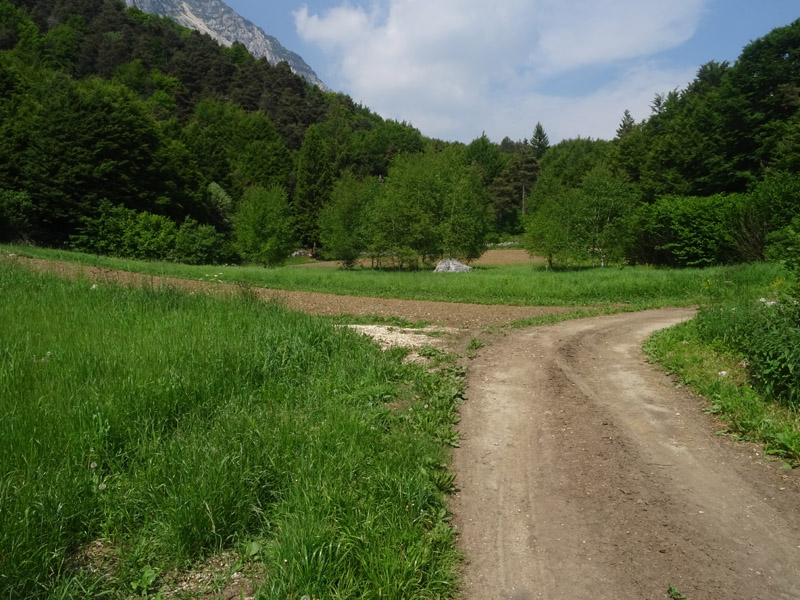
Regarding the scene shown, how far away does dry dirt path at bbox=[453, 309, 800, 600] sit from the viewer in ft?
11.4

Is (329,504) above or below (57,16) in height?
below

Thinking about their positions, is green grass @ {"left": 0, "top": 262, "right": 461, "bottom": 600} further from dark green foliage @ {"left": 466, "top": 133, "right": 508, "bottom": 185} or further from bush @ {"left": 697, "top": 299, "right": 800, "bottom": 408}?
dark green foliage @ {"left": 466, "top": 133, "right": 508, "bottom": 185}

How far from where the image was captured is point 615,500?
4.43 meters

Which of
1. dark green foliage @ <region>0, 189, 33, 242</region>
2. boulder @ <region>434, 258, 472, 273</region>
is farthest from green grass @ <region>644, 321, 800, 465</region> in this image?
dark green foliage @ <region>0, 189, 33, 242</region>

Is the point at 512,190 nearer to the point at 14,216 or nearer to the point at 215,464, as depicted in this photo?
the point at 14,216


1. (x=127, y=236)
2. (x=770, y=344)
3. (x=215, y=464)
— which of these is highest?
(x=127, y=236)

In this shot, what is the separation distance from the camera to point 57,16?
121m

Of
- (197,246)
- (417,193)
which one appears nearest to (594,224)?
(417,193)

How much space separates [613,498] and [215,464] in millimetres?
3271

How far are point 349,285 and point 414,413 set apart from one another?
20.3 m

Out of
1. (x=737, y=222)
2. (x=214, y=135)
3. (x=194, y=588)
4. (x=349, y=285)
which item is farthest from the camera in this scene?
(x=214, y=135)

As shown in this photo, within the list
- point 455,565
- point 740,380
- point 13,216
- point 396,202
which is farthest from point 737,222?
point 13,216

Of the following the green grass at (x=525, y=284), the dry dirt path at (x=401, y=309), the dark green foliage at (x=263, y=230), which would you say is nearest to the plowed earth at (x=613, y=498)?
the dry dirt path at (x=401, y=309)

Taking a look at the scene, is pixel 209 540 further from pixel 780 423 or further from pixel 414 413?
pixel 780 423
